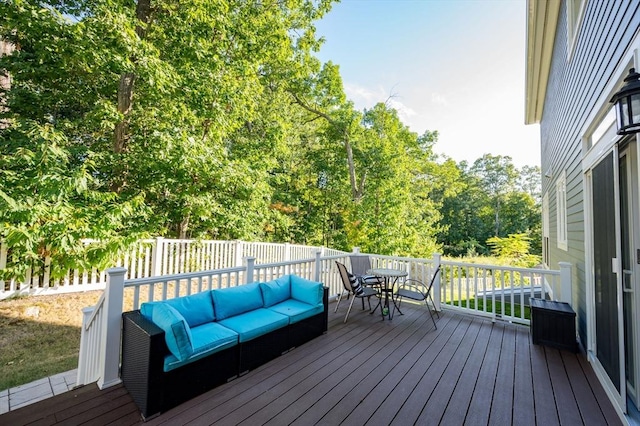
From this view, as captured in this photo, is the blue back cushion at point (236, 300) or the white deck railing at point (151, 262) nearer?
the blue back cushion at point (236, 300)

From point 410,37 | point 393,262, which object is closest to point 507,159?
point 410,37

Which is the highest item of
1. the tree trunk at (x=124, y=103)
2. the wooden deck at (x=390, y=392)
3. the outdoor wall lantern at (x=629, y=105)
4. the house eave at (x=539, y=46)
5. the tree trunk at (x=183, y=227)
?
the house eave at (x=539, y=46)

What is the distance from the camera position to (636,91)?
1610 mm

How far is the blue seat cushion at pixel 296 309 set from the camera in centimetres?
330

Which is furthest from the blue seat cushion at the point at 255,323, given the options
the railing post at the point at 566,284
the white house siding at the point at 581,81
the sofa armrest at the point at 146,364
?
the railing post at the point at 566,284

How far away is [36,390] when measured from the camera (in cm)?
289

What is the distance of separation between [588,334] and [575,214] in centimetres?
169

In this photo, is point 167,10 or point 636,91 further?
point 167,10

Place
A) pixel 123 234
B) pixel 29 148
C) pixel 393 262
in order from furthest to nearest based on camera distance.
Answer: pixel 393 262, pixel 123 234, pixel 29 148

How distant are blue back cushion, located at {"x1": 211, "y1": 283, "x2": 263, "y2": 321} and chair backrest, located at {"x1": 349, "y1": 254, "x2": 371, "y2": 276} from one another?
2559 millimetres

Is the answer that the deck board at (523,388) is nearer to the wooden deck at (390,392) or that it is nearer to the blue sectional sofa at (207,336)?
the wooden deck at (390,392)

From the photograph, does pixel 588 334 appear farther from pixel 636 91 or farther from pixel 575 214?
pixel 636 91

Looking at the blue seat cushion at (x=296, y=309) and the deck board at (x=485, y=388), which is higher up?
the blue seat cushion at (x=296, y=309)

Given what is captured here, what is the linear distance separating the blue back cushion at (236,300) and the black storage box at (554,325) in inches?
143
